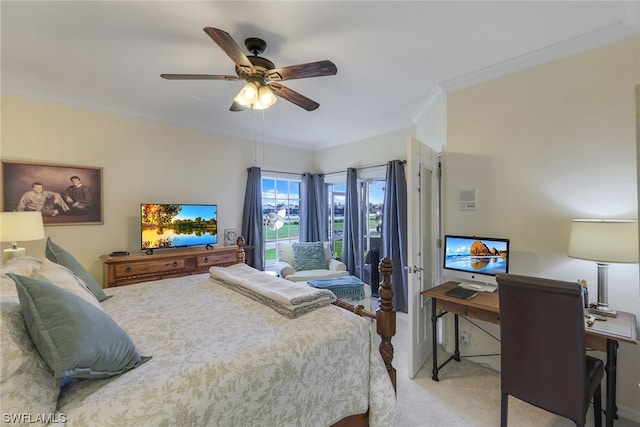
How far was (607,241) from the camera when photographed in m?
1.73

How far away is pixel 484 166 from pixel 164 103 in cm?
348

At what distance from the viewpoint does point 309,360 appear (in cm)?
128

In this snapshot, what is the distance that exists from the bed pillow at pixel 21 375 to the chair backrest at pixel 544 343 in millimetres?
2084

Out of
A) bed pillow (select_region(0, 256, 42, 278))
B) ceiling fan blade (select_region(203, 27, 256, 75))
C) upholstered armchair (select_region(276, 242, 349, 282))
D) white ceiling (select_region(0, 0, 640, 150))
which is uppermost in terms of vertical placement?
white ceiling (select_region(0, 0, 640, 150))

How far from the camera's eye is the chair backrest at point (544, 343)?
1.44 meters

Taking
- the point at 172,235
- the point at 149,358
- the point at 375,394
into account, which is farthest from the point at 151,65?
the point at 375,394

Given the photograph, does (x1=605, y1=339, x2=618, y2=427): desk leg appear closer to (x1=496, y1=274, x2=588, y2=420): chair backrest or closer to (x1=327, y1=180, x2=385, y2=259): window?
(x1=496, y1=274, x2=588, y2=420): chair backrest

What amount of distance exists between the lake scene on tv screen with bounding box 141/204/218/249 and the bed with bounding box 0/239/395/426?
1536 mm

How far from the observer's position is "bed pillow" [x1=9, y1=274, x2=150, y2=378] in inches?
35.3

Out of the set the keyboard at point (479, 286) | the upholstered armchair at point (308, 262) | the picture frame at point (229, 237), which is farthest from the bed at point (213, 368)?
the picture frame at point (229, 237)

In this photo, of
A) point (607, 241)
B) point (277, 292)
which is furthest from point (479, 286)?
point (277, 292)

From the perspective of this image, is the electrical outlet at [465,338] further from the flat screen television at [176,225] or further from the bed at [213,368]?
the flat screen television at [176,225]

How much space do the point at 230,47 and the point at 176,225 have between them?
259 centimetres

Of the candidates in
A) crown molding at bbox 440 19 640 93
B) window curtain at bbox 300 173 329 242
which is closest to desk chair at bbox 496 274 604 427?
crown molding at bbox 440 19 640 93
